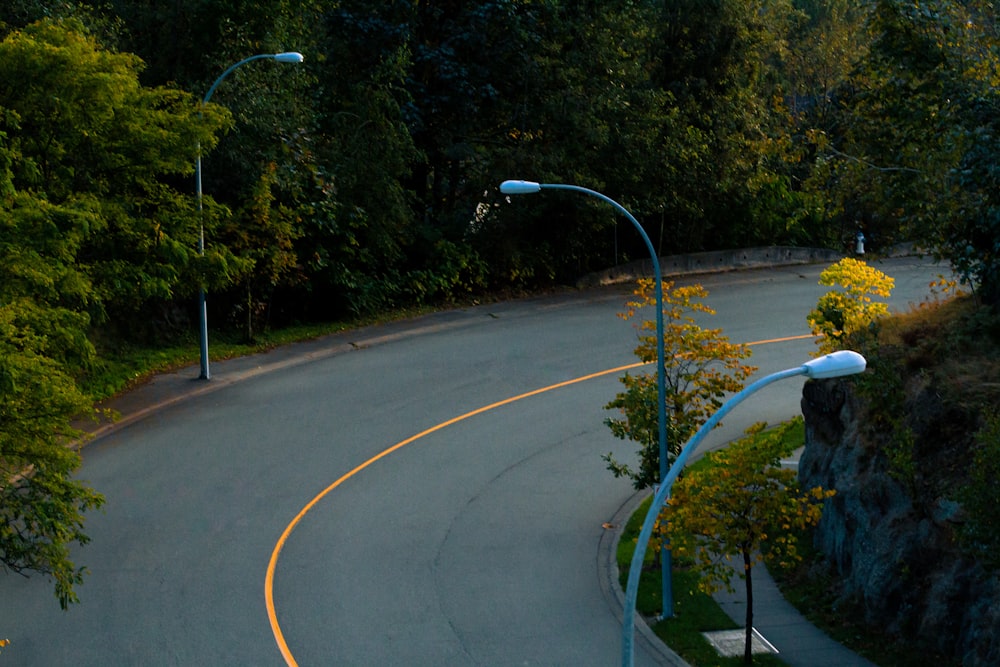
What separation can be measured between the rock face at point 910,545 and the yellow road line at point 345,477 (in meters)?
8.87

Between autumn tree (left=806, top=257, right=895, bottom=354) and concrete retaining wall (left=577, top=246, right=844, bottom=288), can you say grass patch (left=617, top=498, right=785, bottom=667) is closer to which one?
autumn tree (left=806, top=257, right=895, bottom=354)

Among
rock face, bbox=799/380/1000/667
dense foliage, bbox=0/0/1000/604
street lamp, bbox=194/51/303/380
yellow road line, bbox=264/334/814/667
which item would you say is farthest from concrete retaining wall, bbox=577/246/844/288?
rock face, bbox=799/380/1000/667

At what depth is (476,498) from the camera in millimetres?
23641

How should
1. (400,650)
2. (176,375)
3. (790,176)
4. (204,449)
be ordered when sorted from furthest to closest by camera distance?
1. (790,176)
2. (176,375)
3. (204,449)
4. (400,650)

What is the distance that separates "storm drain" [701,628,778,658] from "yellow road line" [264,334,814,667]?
6238mm

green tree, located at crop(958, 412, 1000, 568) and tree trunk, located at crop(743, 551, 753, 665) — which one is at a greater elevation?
green tree, located at crop(958, 412, 1000, 568)

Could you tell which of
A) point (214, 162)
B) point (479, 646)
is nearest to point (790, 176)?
point (214, 162)

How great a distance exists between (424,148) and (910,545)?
24.9 m

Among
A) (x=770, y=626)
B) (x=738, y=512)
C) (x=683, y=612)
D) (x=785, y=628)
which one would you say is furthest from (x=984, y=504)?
(x=683, y=612)

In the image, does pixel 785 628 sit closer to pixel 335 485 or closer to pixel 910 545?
pixel 910 545

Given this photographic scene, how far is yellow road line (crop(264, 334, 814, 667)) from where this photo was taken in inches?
709

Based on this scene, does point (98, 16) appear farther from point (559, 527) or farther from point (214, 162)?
point (559, 527)

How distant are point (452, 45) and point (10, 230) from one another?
2073cm

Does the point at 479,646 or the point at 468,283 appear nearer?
the point at 479,646
